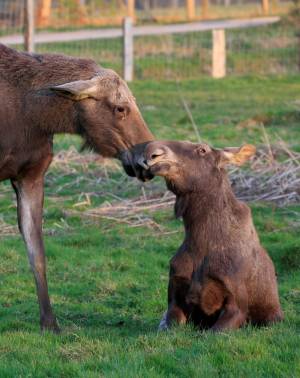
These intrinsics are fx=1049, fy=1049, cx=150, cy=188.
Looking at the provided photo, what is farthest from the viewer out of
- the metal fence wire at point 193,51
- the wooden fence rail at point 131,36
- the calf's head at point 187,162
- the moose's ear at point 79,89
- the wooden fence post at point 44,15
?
the wooden fence post at point 44,15

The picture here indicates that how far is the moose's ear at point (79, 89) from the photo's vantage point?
8125 mm

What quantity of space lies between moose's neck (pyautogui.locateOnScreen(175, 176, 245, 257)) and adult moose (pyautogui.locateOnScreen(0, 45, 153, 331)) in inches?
19.8

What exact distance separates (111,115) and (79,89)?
0.35 m

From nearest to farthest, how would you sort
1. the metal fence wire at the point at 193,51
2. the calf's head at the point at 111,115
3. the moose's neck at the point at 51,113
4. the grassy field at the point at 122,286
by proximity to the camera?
the grassy field at the point at 122,286, the calf's head at the point at 111,115, the moose's neck at the point at 51,113, the metal fence wire at the point at 193,51

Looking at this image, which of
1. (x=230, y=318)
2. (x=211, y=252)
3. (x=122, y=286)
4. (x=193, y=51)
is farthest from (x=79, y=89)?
(x=193, y=51)

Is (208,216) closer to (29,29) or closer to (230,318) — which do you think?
(230,318)

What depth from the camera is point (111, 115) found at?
8328 mm

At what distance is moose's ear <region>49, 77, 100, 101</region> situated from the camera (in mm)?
8125

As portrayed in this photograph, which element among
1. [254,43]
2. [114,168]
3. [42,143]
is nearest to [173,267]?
[42,143]

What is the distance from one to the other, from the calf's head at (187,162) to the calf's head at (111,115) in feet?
0.82

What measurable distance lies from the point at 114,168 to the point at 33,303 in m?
5.37

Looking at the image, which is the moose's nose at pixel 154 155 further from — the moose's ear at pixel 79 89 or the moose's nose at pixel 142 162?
the moose's ear at pixel 79 89

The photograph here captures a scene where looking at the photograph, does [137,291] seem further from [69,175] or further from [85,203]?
[69,175]

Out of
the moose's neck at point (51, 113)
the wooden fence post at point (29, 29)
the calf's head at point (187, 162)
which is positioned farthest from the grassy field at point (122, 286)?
the wooden fence post at point (29, 29)
